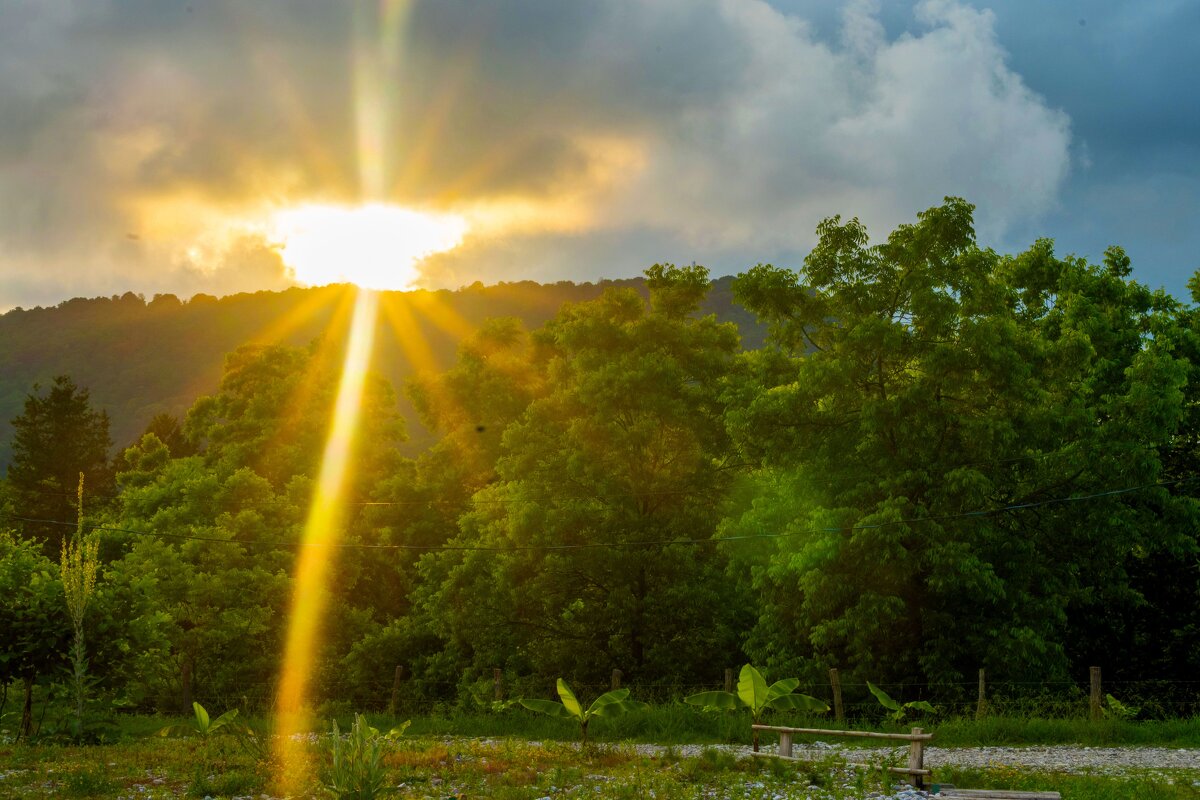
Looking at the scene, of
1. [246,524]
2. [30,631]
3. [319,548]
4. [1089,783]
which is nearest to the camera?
[1089,783]

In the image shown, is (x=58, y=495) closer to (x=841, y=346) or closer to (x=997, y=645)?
(x=841, y=346)

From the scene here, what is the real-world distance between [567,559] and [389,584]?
14.8 metres

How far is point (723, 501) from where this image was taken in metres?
36.7

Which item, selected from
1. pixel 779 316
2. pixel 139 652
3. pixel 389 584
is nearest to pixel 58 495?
pixel 389 584

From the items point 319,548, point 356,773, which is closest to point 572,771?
point 356,773

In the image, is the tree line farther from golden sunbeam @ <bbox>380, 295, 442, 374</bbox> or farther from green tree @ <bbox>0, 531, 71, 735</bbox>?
golden sunbeam @ <bbox>380, 295, 442, 374</bbox>

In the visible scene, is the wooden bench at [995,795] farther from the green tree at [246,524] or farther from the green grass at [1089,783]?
the green tree at [246,524]

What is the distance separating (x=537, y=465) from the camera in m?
37.0

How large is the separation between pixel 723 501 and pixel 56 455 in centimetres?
4741

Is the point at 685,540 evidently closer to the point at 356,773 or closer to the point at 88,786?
the point at 88,786

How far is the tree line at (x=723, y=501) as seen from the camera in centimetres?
2766

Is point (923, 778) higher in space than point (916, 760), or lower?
lower

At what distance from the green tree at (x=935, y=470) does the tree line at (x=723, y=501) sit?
0.10m

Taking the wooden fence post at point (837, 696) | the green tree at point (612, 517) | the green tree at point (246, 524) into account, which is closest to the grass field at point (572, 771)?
the wooden fence post at point (837, 696)
